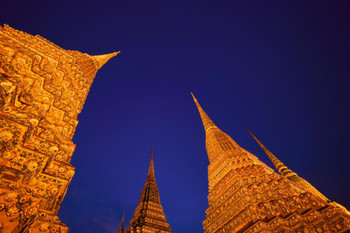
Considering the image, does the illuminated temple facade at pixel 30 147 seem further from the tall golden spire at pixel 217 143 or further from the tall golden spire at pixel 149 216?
the tall golden spire at pixel 149 216

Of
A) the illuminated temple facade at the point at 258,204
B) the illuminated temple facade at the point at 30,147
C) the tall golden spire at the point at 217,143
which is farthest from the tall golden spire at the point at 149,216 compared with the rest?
the illuminated temple facade at the point at 30,147

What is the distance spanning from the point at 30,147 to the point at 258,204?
1177 cm

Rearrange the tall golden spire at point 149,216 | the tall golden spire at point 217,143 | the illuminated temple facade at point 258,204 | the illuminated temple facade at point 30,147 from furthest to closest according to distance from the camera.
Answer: the tall golden spire at point 217,143, the tall golden spire at point 149,216, the illuminated temple facade at point 258,204, the illuminated temple facade at point 30,147

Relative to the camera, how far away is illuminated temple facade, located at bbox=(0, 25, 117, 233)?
9.91ft

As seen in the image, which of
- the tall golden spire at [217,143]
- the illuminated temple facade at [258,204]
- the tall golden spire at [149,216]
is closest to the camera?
the illuminated temple facade at [258,204]

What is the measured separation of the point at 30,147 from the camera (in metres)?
3.49

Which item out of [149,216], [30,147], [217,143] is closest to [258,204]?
[217,143]

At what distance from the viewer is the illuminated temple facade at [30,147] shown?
3020mm

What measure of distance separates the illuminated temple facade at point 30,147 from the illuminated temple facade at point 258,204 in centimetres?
1012

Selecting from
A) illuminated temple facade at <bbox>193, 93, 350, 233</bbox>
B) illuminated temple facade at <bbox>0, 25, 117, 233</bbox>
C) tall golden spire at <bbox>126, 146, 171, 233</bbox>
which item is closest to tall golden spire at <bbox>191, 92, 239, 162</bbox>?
illuminated temple facade at <bbox>193, 93, 350, 233</bbox>

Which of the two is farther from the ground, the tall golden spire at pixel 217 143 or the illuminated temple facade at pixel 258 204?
the tall golden spire at pixel 217 143

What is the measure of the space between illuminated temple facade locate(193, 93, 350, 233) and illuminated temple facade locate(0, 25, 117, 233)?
10.1 meters

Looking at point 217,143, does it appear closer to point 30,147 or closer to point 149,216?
point 149,216

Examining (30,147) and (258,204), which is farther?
(258,204)
